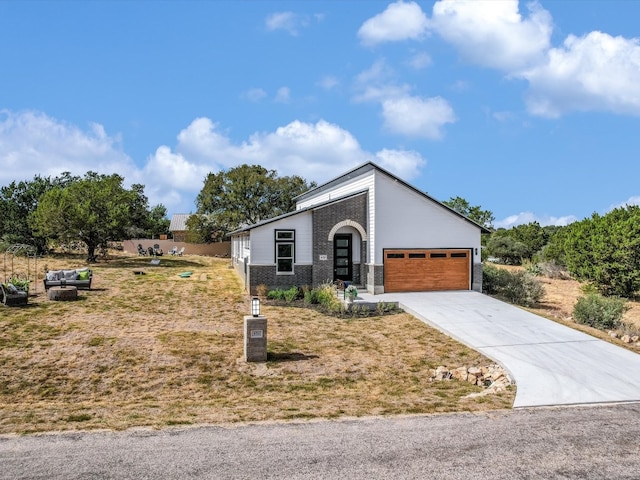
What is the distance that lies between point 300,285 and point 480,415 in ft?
46.2

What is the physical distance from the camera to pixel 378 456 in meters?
6.54

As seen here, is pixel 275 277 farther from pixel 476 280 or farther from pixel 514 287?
pixel 514 287

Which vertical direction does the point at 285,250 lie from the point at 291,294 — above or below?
above

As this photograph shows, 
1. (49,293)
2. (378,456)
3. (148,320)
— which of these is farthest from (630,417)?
(49,293)

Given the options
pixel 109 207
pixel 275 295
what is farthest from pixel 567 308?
pixel 109 207

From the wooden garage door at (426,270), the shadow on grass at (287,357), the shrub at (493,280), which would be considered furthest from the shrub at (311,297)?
the shrub at (493,280)

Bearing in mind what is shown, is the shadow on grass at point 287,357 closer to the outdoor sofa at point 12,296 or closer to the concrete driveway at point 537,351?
the concrete driveway at point 537,351

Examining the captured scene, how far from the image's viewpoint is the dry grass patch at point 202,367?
8.66m

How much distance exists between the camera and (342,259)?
2284 cm

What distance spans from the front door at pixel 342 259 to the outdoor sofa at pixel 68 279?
1228 cm

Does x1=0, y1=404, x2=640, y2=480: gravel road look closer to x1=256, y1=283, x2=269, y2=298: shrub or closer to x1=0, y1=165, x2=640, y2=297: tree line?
x1=256, y1=283, x2=269, y2=298: shrub

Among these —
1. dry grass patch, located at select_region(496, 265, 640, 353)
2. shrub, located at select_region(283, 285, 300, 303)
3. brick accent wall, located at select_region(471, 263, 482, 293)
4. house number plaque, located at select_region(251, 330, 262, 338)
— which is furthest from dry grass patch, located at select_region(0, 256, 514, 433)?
brick accent wall, located at select_region(471, 263, 482, 293)

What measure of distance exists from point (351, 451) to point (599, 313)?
50.3ft

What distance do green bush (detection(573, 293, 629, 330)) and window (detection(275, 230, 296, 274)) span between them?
12285 millimetres
